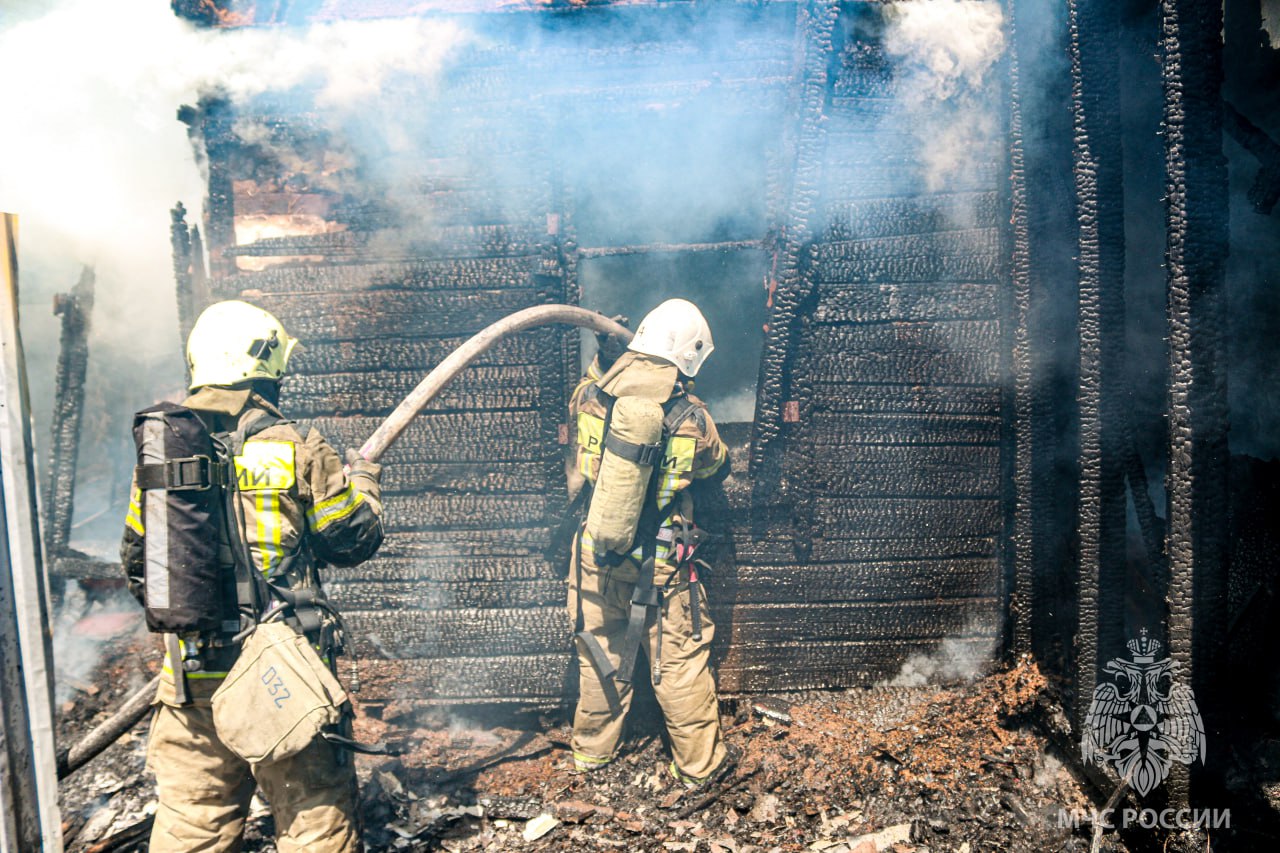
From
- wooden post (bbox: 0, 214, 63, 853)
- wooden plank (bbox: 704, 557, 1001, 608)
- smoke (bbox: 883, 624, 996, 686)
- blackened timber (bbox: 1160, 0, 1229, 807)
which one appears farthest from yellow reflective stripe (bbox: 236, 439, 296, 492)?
smoke (bbox: 883, 624, 996, 686)

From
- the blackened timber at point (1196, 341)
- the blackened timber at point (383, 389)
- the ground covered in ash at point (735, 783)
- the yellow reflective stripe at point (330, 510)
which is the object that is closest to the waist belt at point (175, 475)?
the yellow reflective stripe at point (330, 510)

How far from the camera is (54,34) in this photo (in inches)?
267

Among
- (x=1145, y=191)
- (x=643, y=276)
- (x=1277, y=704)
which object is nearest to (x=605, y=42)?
(x=643, y=276)

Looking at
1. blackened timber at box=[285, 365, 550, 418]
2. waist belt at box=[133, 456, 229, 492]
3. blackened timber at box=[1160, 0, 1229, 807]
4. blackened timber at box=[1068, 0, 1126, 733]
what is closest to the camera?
waist belt at box=[133, 456, 229, 492]

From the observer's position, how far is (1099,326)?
4168 millimetres

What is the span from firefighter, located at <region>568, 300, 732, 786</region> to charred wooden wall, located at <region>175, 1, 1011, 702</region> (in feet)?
1.24

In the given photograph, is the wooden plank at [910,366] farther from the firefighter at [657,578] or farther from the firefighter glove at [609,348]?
the firefighter glove at [609,348]

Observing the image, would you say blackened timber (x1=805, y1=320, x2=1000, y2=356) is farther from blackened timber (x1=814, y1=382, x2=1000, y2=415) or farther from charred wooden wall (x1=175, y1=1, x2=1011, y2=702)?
blackened timber (x1=814, y1=382, x2=1000, y2=415)

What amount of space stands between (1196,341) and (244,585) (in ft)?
13.9

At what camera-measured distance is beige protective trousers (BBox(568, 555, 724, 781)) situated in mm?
4801

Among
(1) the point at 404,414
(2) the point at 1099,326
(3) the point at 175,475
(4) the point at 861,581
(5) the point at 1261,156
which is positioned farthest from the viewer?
(4) the point at 861,581

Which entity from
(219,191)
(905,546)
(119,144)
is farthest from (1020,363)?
(119,144)

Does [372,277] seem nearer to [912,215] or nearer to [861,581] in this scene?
[912,215]

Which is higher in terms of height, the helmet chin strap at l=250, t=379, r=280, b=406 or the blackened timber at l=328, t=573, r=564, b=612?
the helmet chin strap at l=250, t=379, r=280, b=406
